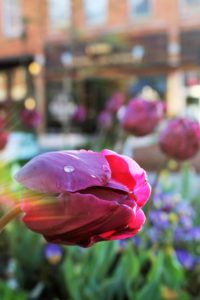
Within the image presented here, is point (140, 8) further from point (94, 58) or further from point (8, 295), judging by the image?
point (8, 295)

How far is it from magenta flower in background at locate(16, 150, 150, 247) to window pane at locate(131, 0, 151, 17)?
14821 millimetres

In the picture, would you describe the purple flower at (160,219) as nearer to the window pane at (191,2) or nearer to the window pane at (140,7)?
the window pane at (191,2)

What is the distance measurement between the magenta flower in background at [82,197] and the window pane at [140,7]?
48.6 feet

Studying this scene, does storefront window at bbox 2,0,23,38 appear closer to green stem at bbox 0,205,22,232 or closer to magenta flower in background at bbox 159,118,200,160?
magenta flower in background at bbox 159,118,200,160

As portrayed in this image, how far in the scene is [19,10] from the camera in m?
17.6

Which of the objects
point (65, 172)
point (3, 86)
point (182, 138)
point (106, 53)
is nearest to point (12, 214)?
point (65, 172)

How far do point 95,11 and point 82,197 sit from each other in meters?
15.8

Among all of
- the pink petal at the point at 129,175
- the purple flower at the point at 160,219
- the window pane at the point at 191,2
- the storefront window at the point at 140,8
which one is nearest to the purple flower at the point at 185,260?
the purple flower at the point at 160,219

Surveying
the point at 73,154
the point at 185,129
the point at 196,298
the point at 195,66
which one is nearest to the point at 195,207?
the point at 196,298

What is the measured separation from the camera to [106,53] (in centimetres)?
1477

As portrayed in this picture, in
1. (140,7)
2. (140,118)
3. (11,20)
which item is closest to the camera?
(140,118)

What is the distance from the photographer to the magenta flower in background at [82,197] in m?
0.51

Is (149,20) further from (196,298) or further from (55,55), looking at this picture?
(196,298)

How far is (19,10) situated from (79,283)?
16677 millimetres
